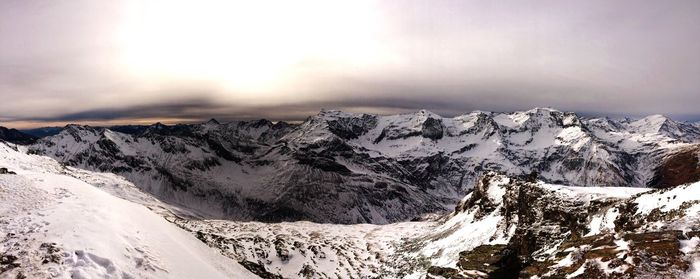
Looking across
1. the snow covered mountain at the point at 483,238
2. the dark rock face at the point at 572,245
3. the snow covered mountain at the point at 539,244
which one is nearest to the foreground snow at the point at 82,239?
the snow covered mountain at the point at 483,238

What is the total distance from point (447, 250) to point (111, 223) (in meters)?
67.4

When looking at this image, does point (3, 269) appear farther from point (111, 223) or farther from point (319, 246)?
point (319, 246)

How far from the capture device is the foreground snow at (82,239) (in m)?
22.9

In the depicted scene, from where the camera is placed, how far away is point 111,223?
95.3ft

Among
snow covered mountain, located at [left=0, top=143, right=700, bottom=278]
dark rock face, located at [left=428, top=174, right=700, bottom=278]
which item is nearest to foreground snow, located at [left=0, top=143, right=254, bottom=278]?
snow covered mountain, located at [left=0, top=143, right=700, bottom=278]

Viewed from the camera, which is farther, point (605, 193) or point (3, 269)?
point (605, 193)

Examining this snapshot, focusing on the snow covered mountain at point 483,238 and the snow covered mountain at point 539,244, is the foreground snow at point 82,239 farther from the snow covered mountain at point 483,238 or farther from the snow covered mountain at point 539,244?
the snow covered mountain at point 539,244

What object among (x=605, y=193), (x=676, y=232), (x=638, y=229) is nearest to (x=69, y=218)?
(x=676, y=232)

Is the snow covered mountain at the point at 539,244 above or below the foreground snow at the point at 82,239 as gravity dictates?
below

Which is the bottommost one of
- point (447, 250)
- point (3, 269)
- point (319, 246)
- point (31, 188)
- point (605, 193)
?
point (319, 246)

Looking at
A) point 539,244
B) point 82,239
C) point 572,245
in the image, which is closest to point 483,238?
point 539,244

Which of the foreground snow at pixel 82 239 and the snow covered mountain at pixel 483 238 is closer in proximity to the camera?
the foreground snow at pixel 82 239

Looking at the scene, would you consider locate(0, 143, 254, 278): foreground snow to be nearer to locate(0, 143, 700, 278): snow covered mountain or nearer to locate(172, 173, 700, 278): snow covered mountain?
locate(0, 143, 700, 278): snow covered mountain

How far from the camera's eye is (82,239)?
25078mm
